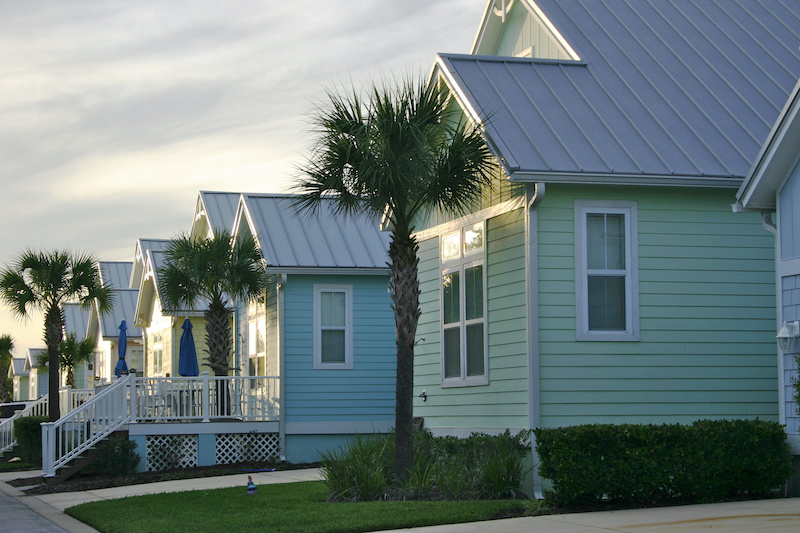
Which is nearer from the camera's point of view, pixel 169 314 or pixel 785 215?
pixel 785 215

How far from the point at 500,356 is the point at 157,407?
10.9 m

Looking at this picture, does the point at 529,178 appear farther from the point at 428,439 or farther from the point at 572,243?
the point at 428,439

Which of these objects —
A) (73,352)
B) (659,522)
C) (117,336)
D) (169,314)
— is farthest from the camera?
(73,352)

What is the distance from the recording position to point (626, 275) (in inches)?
546

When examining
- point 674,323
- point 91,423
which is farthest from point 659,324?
point 91,423

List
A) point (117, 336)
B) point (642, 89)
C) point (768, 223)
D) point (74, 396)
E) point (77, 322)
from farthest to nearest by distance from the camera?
1. point (77, 322)
2. point (117, 336)
3. point (74, 396)
4. point (642, 89)
5. point (768, 223)

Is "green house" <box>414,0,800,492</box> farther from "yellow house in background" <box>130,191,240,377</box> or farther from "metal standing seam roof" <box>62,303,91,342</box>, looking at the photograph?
"metal standing seam roof" <box>62,303,91,342</box>

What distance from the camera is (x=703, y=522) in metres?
10.2

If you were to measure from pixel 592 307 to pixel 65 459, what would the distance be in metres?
11.8

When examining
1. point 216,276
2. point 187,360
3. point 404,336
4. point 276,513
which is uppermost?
point 216,276

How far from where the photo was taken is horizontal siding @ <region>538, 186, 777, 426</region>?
13.6 metres

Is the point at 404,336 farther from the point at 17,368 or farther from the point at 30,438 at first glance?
the point at 17,368

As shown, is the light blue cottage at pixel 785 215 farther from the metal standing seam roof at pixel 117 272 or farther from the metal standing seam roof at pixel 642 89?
the metal standing seam roof at pixel 117 272

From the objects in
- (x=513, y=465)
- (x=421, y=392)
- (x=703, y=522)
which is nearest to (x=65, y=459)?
(x=421, y=392)
